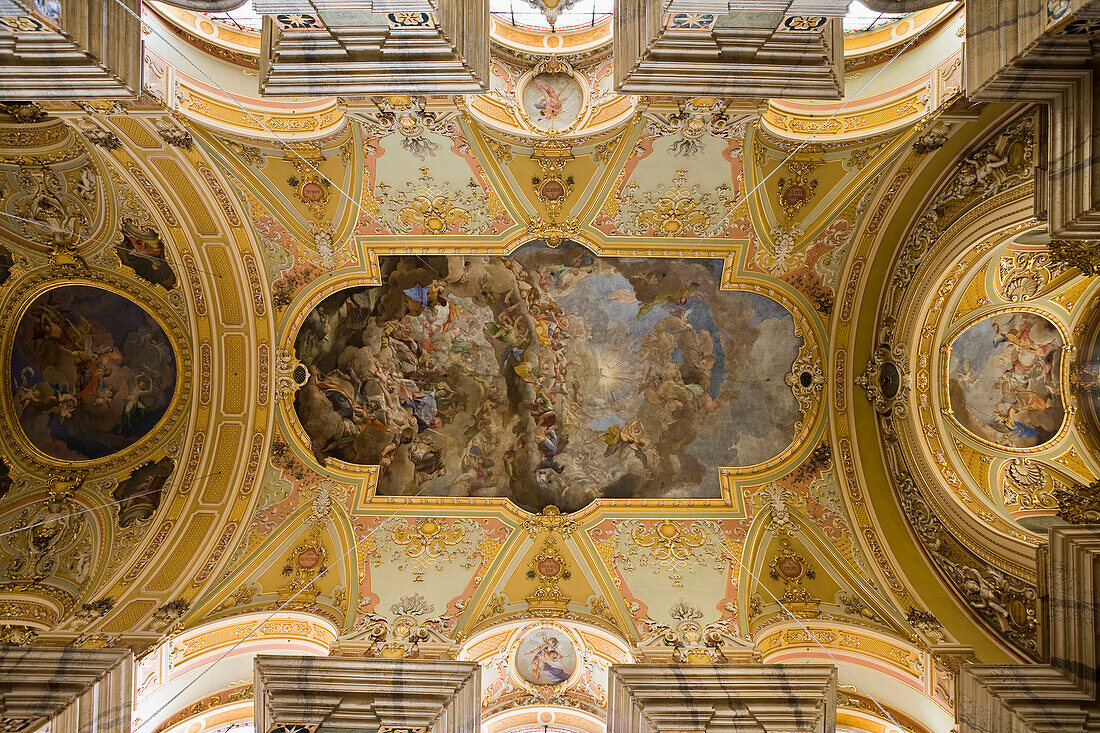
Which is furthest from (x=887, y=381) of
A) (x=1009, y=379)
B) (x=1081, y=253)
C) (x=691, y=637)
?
(x=691, y=637)

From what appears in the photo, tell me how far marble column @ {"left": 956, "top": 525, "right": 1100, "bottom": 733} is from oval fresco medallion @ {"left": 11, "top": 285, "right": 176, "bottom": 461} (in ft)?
42.1

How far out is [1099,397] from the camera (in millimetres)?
9930

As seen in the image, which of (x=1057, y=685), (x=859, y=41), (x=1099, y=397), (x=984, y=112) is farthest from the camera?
(x=1099, y=397)

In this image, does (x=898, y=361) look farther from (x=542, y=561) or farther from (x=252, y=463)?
(x=252, y=463)

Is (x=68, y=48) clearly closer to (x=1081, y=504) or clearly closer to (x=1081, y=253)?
(x=1081, y=253)

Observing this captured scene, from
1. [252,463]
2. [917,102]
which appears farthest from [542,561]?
[917,102]

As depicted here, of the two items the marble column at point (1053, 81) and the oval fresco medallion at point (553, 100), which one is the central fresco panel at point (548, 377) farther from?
the marble column at point (1053, 81)

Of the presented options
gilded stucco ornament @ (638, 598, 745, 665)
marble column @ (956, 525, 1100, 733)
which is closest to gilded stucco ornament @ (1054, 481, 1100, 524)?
marble column @ (956, 525, 1100, 733)

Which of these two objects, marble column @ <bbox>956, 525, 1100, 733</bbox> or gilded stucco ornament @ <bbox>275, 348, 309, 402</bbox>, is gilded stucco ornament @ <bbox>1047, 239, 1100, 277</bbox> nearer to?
marble column @ <bbox>956, 525, 1100, 733</bbox>

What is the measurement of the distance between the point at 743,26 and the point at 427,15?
339cm

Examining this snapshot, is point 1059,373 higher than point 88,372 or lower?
lower

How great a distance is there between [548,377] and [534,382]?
0.27 meters

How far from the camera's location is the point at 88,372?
10734 mm

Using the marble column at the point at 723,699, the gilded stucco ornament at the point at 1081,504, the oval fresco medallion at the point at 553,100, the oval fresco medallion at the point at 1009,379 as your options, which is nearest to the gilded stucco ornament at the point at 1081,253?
the oval fresco medallion at the point at 1009,379
